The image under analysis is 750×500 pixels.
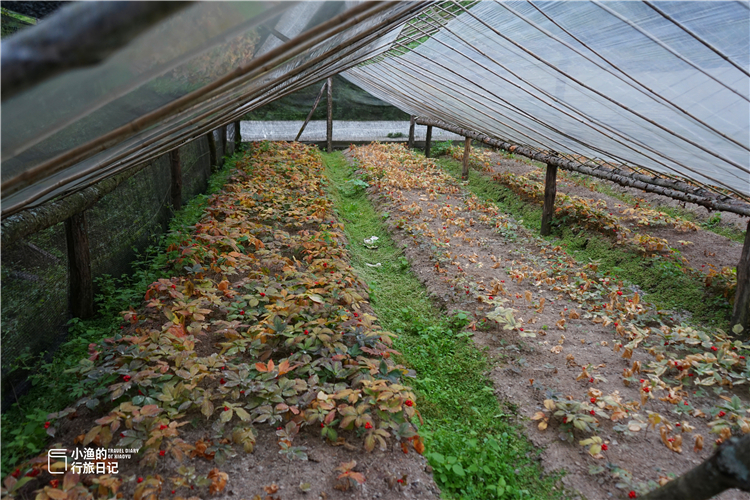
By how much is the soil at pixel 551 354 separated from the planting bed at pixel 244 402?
94 centimetres

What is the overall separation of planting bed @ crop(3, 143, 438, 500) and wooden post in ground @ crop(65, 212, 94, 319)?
1.39 feet

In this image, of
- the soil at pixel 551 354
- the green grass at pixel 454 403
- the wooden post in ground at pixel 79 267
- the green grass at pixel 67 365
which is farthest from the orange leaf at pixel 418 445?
the wooden post in ground at pixel 79 267

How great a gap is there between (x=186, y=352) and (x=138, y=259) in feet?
7.34

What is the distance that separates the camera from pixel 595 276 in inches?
208

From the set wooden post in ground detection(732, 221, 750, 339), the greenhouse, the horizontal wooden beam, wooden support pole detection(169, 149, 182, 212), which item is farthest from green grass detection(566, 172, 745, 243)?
wooden support pole detection(169, 149, 182, 212)

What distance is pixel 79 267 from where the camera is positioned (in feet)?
11.2

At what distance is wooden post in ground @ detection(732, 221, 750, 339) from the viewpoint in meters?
3.95

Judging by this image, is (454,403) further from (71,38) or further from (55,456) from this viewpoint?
(71,38)

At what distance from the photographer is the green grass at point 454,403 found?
264cm

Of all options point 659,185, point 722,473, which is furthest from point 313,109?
point 722,473

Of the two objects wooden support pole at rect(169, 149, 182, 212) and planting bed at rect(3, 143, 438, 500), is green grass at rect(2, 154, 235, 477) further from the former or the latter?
wooden support pole at rect(169, 149, 182, 212)

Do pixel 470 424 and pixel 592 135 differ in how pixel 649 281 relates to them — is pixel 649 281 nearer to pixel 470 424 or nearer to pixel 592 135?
pixel 592 135
